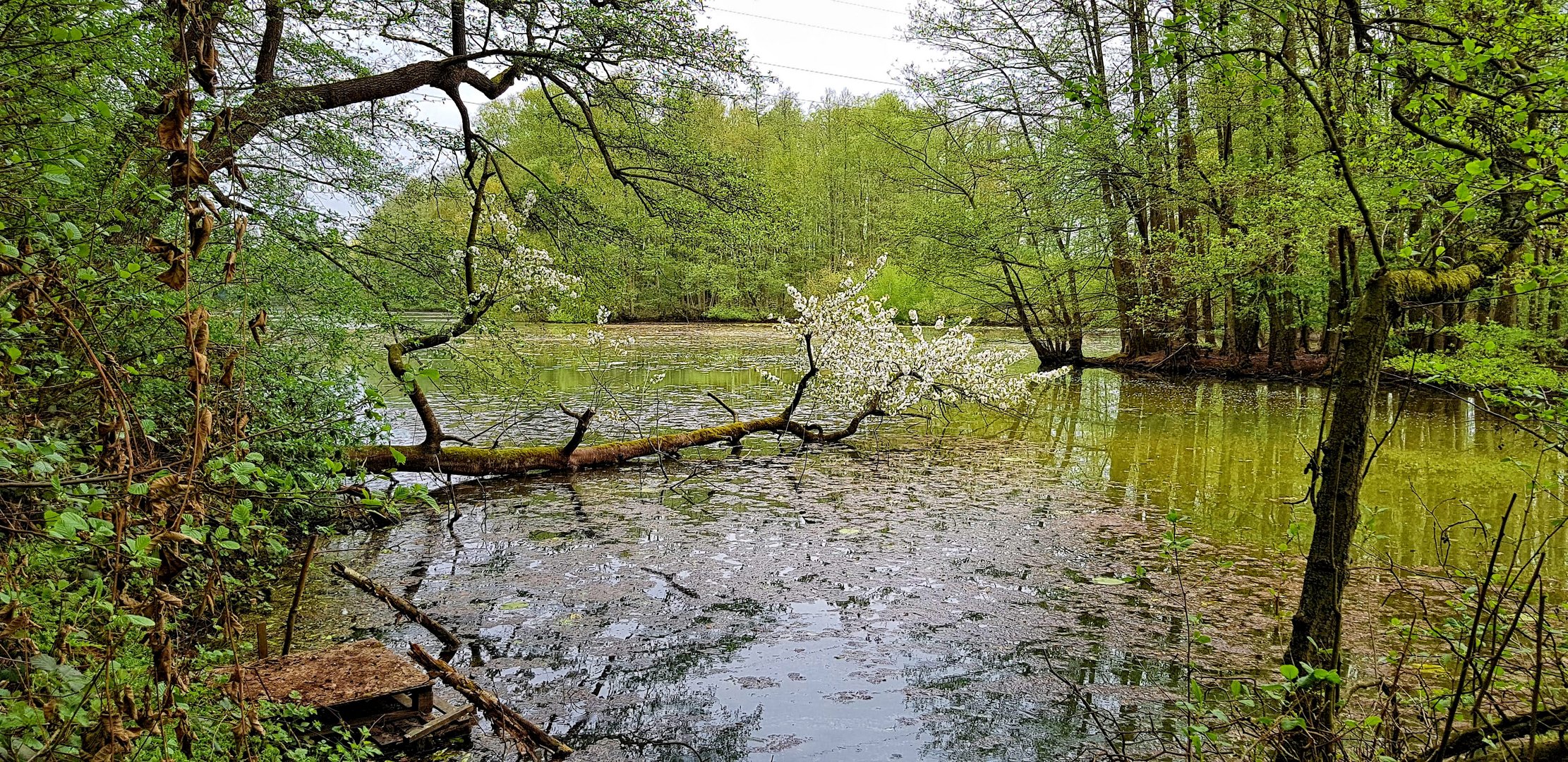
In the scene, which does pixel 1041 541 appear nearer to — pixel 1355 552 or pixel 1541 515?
pixel 1355 552

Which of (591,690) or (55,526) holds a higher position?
(55,526)

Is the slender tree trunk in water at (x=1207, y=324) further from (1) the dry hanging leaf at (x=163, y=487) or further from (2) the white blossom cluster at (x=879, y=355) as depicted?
(1) the dry hanging leaf at (x=163, y=487)

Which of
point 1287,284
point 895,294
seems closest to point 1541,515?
point 1287,284

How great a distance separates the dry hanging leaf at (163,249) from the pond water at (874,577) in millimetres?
2459

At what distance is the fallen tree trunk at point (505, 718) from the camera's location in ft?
11.7

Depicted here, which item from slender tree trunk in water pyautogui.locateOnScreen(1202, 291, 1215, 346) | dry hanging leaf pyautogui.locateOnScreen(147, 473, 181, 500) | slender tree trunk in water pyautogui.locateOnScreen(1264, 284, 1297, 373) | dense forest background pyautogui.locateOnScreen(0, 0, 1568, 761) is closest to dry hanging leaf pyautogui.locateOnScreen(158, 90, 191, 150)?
dense forest background pyautogui.locateOnScreen(0, 0, 1568, 761)

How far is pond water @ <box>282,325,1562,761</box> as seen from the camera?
158 inches

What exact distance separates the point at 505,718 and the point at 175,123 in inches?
108

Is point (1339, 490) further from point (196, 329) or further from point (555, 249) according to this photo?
point (555, 249)

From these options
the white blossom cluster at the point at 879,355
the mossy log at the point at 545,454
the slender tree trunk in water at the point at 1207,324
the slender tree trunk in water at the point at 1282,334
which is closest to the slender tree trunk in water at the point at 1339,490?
the mossy log at the point at 545,454

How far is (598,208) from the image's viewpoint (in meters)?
9.42

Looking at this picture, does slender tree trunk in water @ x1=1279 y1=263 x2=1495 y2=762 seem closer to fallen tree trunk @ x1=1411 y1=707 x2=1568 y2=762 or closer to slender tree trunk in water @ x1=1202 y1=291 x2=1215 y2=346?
fallen tree trunk @ x1=1411 y1=707 x2=1568 y2=762

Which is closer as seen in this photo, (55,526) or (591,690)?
(55,526)

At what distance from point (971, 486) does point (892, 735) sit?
5282 millimetres
